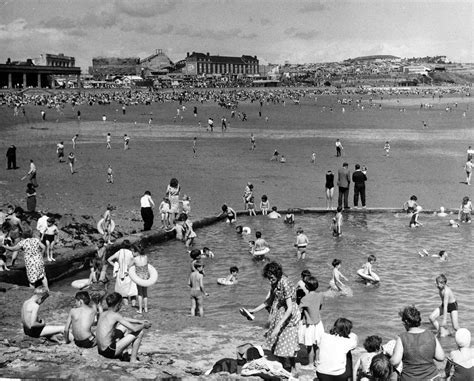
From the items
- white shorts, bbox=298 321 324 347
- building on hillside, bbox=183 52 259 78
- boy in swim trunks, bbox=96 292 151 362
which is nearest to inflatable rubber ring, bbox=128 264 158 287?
boy in swim trunks, bbox=96 292 151 362

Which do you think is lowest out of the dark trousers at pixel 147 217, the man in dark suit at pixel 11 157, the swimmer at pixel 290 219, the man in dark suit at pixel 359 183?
the swimmer at pixel 290 219

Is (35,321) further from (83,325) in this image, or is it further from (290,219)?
(290,219)

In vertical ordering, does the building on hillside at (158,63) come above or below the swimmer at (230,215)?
above

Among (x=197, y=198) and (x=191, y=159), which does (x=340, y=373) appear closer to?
(x=197, y=198)

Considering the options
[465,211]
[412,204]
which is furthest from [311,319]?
[465,211]

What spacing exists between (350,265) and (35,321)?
327 inches

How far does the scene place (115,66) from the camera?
554ft

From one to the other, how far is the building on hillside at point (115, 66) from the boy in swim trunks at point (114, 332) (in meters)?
163

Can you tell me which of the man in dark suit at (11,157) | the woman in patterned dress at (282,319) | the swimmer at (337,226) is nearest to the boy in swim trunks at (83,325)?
the woman in patterned dress at (282,319)

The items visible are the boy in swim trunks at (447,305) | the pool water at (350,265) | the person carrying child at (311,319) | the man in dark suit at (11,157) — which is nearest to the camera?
the person carrying child at (311,319)

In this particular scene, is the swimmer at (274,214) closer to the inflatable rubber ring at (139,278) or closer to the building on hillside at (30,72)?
the inflatable rubber ring at (139,278)

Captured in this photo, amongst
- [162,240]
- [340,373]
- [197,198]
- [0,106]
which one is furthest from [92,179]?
[0,106]

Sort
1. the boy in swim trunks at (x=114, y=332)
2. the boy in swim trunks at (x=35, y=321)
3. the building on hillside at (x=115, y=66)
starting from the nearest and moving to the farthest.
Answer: the boy in swim trunks at (x=114, y=332)
the boy in swim trunks at (x=35, y=321)
the building on hillside at (x=115, y=66)

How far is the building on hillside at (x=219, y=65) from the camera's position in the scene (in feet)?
535
